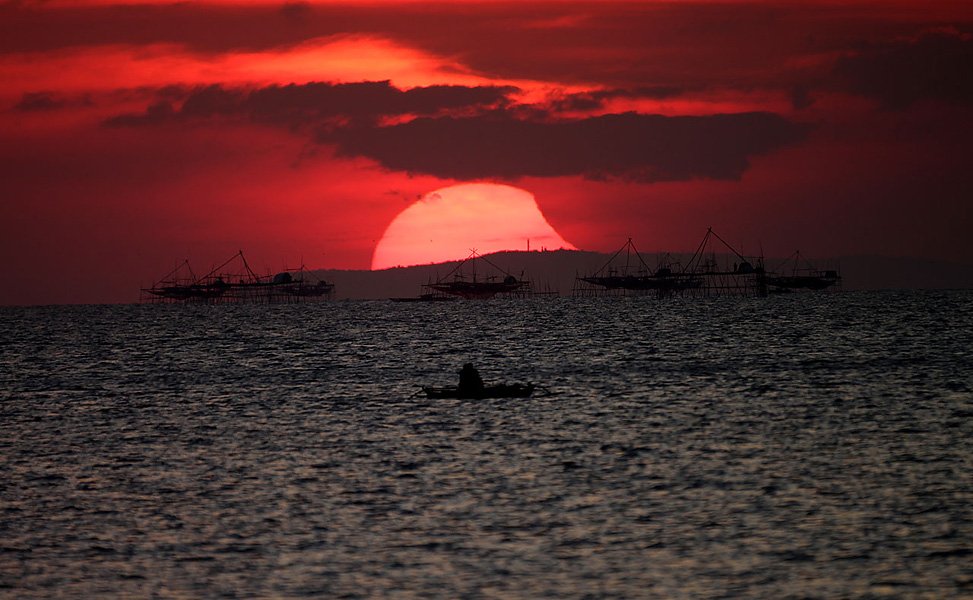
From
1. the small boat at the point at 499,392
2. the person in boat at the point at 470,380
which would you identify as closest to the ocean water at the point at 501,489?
the small boat at the point at 499,392

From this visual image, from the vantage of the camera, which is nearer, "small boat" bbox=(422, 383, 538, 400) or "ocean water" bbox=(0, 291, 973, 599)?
"ocean water" bbox=(0, 291, 973, 599)

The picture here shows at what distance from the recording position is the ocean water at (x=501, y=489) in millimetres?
23761

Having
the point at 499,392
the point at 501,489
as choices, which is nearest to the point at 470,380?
the point at 499,392

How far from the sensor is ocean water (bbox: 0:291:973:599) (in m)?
23.8

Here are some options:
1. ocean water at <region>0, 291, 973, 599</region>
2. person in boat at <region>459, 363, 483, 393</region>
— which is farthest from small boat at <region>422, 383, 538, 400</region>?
ocean water at <region>0, 291, 973, 599</region>

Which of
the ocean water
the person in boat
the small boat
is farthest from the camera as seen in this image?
the person in boat

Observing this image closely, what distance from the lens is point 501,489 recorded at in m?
33.6

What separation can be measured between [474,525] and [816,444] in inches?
766

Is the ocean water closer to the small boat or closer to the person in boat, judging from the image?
the small boat

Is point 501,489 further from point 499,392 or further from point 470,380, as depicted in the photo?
point 470,380

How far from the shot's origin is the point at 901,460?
3781cm

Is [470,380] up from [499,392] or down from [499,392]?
up

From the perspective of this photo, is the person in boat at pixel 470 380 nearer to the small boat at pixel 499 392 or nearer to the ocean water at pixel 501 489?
the small boat at pixel 499 392

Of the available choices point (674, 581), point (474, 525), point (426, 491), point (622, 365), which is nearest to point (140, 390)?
point (622, 365)
